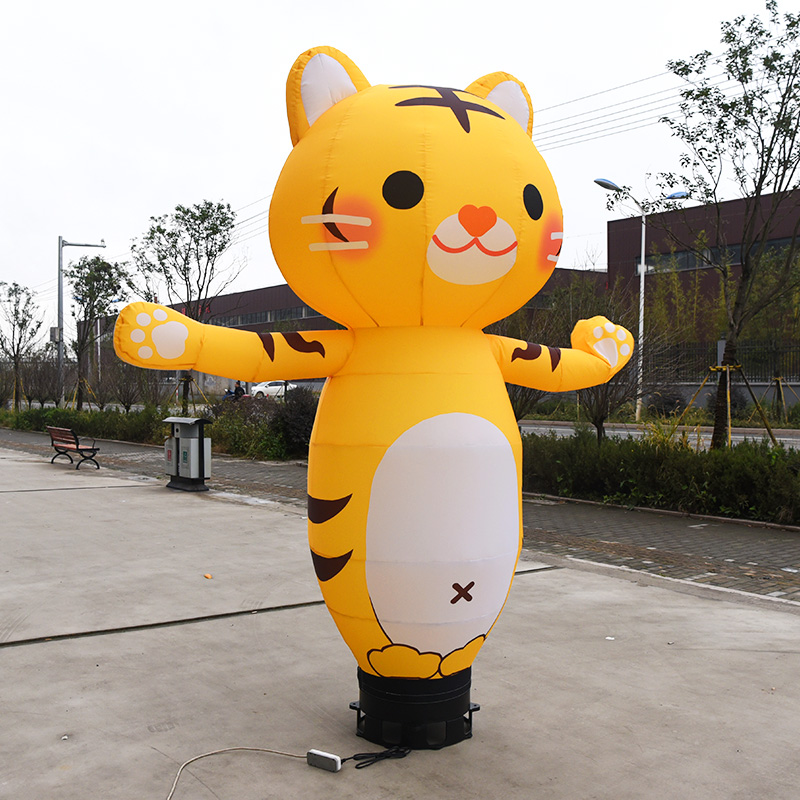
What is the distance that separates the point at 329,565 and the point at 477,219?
5.60 feet

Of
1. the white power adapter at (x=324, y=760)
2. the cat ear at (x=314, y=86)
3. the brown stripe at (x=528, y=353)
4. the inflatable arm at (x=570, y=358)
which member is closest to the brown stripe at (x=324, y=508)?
the white power adapter at (x=324, y=760)

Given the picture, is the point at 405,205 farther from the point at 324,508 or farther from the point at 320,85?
the point at 324,508

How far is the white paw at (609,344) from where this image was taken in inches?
189

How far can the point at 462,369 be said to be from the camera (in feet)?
12.7

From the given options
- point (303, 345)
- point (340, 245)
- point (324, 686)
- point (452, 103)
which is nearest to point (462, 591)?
point (303, 345)

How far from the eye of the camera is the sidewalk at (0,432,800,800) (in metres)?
3.69

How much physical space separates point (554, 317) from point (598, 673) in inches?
410

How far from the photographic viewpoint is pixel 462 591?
12.3ft

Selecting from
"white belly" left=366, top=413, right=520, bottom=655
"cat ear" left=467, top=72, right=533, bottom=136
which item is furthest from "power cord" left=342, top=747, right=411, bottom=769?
"cat ear" left=467, top=72, right=533, bottom=136

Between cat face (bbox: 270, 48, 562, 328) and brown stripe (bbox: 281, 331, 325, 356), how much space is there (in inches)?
8.0

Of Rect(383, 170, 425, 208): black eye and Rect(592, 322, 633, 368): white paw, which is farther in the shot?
Rect(592, 322, 633, 368): white paw

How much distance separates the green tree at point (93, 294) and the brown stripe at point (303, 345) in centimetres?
2460

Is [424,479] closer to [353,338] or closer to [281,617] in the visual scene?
[353,338]

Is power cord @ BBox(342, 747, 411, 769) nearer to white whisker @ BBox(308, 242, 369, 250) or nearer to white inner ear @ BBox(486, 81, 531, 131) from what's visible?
white whisker @ BBox(308, 242, 369, 250)
